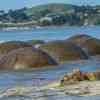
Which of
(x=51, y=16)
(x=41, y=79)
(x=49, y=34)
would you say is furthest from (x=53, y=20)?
(x=41, y=79)

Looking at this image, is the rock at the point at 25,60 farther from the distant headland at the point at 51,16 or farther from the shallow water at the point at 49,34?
the distant headland at the point at 51,16

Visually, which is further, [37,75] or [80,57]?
[80,57]

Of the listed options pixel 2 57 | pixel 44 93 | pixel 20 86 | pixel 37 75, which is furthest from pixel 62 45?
pixel 44 93

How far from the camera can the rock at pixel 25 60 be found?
2278 centimetres

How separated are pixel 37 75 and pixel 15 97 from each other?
567cm

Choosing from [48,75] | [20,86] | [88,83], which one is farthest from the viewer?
[48,75]

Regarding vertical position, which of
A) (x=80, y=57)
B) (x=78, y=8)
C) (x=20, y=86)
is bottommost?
(x=78, y=8)

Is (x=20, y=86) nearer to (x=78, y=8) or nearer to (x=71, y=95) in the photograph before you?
(x=71, y=95)

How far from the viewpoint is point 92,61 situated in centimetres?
2527

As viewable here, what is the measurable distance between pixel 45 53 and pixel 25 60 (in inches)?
40.2

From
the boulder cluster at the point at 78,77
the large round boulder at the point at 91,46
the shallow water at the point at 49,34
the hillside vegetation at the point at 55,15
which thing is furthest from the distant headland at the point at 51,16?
the boulder cluster at the point at 78,77

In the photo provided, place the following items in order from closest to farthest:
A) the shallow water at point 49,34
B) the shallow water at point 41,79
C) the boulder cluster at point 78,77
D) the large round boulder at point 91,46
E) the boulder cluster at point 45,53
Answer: the shallow water at point 41,79 → the boulder cluster at point 78,77 → the boulder cluster at point 45,53 → the large round boulder at point 91,46 → the shallow water at point 49,34

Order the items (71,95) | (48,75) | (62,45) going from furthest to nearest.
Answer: (62,45) < (48,75) < (71,95)

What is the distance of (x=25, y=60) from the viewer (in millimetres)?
22859
